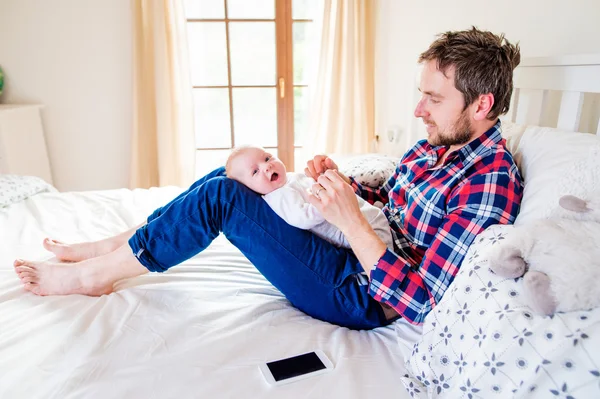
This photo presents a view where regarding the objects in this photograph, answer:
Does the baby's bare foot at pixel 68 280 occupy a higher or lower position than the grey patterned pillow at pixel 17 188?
lower

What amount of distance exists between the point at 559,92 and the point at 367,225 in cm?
80

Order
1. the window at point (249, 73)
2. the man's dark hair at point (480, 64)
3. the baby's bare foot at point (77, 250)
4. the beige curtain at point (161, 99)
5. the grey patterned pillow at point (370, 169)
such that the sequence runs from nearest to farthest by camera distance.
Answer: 1. the man's dark hair at point (480, 64)
2. the baby's bare foot at point (77, 250)
3. the grey patterned pillow at point (370, 169)
4. the beige curtain at point (161, 99)
5. the window at point (249, 73)

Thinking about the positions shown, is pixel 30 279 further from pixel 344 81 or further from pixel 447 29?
pixel 344 81

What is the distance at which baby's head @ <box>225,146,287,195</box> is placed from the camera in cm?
118

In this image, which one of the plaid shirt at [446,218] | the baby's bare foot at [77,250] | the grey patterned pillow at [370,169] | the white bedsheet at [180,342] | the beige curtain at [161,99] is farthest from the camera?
the beige curtain at [161,99]

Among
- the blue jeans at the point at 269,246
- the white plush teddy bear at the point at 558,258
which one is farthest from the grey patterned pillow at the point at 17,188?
the white plush teddy bear at the point at 558,258

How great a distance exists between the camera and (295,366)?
0.90 meters

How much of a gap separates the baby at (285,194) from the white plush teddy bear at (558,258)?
45 cm

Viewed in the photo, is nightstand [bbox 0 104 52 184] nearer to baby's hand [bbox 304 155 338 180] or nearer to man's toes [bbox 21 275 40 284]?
man's toes [bbox 21 275 40 284]

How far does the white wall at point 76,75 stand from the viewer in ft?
8.96

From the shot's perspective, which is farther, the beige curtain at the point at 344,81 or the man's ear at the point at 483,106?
the beige curtain at the point at 344,81

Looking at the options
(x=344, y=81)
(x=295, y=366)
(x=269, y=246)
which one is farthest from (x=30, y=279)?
(x=344, y=81)

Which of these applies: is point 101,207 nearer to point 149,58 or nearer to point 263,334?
point 263,334

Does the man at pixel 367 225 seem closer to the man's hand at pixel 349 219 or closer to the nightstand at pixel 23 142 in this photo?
the man's hand at pixel 349 219
